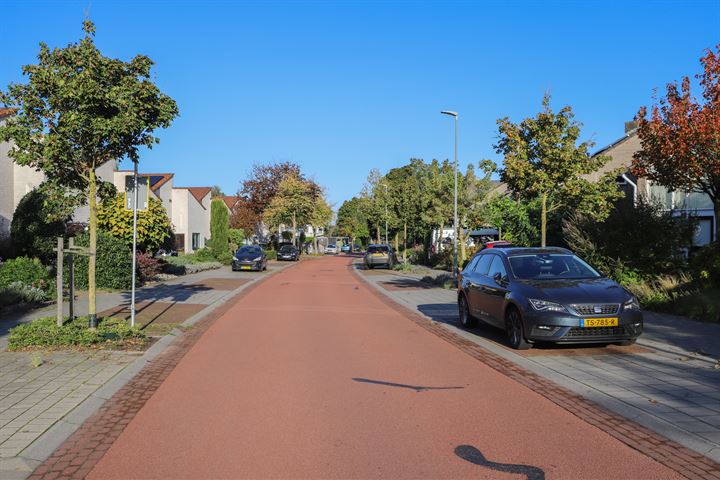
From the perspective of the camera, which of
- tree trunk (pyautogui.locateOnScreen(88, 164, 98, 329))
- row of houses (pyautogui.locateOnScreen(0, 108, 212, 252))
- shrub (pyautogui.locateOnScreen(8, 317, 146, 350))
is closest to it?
shrub (pyautogui.locateOnScreen(8, 317, 146, 350))

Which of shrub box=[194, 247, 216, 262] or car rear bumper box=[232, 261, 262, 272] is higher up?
shrub box=[194, 247, 216, 262]

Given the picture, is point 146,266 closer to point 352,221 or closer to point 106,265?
point 106,265

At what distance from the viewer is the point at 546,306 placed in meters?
8.67

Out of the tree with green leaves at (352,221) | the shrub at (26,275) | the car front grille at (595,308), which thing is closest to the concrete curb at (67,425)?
the car front grille at (595,308)

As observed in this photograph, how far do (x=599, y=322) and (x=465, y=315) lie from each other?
3.70 meters

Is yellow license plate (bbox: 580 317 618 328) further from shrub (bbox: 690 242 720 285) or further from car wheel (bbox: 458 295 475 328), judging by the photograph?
shrub (bbox: 690 242 720 285)

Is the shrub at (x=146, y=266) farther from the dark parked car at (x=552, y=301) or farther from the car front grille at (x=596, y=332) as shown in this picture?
the car front grille at (x=596, y=332)

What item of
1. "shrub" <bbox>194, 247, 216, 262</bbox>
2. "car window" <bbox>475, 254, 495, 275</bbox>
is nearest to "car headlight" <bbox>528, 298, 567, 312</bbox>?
"car window" <bbox>475, 254, 495, 275</bbox>

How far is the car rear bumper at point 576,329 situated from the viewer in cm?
849

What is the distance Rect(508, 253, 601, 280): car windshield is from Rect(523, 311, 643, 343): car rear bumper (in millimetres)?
1275

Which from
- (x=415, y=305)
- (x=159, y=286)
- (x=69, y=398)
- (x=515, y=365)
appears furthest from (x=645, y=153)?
(x=159, y=286)

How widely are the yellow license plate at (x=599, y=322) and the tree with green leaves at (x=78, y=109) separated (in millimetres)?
7056

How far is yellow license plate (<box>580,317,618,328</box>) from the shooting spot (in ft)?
27.8

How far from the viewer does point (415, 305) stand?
16.7m
